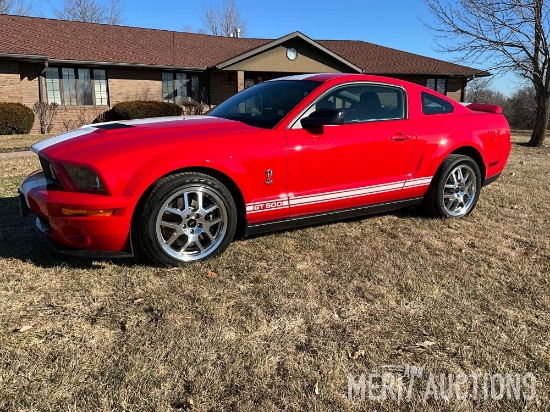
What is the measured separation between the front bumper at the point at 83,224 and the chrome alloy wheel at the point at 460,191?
3336 mm

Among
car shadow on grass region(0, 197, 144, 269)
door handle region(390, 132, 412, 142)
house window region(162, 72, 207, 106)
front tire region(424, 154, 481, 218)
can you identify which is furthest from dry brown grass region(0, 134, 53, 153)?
front tire region(424, 154, 481, 218)

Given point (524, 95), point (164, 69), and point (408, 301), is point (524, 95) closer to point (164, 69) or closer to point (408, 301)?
point (164, 69)

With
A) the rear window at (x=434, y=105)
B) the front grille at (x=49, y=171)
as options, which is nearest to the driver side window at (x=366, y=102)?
the rear window at (x=434, y=105)

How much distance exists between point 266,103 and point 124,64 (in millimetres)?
15971

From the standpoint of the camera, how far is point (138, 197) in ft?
10.6

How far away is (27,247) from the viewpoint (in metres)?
3.87

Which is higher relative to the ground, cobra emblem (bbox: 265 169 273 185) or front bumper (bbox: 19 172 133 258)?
cobra emblem (bbox: 265 169 273 185)

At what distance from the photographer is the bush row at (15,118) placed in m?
14.9

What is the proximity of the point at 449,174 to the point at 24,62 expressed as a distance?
16805mm

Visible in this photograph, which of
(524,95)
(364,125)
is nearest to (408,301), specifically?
(364,125)

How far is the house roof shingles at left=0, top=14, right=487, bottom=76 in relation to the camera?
17.4 metres

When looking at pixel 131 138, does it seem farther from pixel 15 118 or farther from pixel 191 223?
pixel 15 118

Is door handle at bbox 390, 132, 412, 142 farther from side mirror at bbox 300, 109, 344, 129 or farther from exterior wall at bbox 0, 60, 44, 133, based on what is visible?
exterior wall at bbox 0, 60, 44, 133

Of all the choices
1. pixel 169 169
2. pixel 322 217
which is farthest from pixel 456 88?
pixel 169 169
